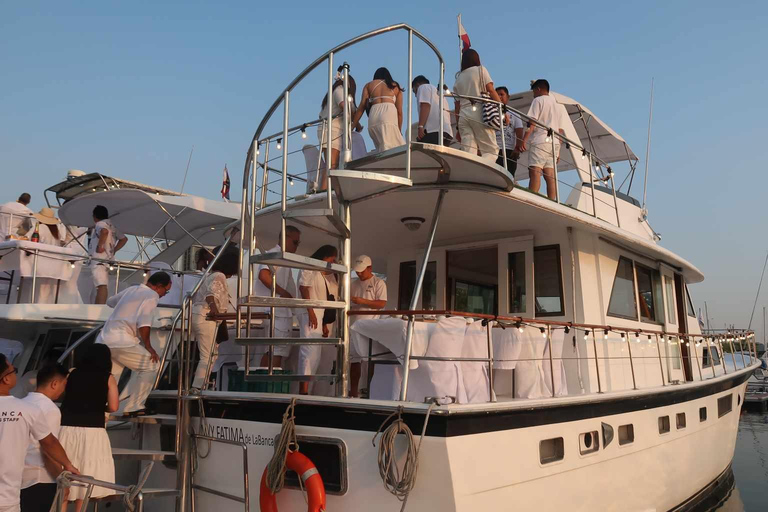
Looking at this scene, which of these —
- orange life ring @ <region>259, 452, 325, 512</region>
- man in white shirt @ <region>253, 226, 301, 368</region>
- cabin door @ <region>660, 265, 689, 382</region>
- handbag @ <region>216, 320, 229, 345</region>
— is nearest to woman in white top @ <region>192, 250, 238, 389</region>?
handbag @ <region>216, 320, 229, 345</region>

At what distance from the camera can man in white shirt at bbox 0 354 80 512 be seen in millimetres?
3955

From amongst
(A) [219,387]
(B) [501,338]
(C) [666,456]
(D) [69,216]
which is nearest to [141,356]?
(A) [219,387]

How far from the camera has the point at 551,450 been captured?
455cm

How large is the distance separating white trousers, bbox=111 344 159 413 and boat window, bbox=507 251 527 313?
3833mm

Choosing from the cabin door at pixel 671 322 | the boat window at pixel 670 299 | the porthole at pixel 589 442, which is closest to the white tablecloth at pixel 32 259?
the porthole at pixel 589 442

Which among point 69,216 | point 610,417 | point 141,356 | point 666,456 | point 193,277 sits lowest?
point 666,456

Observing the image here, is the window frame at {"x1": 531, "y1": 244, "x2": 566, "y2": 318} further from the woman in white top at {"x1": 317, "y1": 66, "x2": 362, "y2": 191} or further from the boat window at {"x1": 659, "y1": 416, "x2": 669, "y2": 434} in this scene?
the woman in white top at {"x1": 317, "y1": 66, "x2": 362, "y2": 191}

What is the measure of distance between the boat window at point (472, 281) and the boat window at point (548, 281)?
657mm

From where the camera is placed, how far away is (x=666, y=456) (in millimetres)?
6328

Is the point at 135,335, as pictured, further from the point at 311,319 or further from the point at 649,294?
the point at 649,294

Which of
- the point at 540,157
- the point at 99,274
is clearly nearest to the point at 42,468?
the point at 99,274

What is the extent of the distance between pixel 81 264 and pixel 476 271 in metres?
5.65

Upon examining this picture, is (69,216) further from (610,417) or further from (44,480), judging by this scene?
(610,417)

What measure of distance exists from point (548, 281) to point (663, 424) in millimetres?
1865
